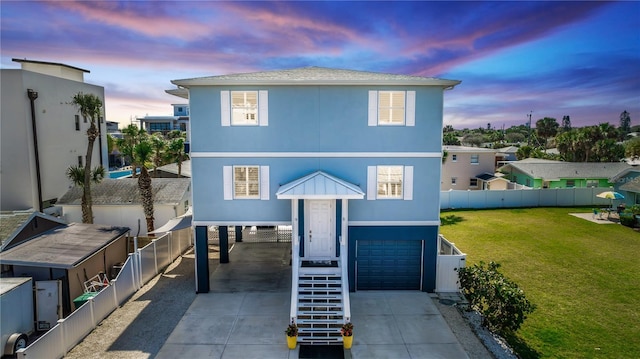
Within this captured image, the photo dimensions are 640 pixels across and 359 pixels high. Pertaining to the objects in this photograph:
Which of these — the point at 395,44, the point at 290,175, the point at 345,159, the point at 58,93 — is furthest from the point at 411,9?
the point at 58,93

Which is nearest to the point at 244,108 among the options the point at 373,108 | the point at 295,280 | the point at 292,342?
the point at 373,108

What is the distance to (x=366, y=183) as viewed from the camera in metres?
15.0

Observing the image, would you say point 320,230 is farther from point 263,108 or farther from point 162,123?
point 162,123

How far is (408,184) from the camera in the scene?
15.0 metres

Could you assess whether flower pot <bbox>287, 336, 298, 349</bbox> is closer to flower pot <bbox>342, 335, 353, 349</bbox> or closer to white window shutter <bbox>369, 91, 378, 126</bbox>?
flower pot <bbox>342, 335, 353, 349</bbox>

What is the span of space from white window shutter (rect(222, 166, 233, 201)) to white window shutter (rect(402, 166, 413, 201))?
7.06m

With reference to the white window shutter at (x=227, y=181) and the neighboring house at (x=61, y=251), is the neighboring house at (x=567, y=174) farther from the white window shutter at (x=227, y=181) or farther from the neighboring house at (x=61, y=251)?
the neighboring house at (x=61, y=251)

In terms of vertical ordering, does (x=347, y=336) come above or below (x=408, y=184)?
below

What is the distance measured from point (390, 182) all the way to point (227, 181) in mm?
6673

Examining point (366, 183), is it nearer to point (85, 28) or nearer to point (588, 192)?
point (85, 28)

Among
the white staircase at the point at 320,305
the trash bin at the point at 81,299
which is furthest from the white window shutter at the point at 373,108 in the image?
the trash bin at the point at 81,299

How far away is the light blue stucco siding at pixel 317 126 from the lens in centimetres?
1458

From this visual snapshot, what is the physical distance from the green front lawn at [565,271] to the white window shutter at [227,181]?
1133 centimetres

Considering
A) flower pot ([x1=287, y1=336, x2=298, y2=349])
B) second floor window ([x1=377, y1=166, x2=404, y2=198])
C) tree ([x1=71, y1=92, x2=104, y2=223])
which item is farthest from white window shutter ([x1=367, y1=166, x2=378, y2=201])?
tree ([x1=71, y1=92, x2=104, y2=223])
